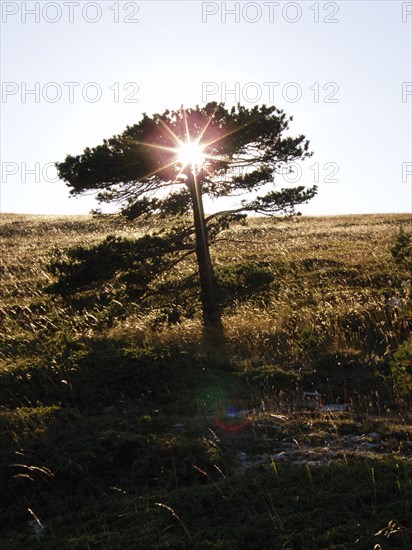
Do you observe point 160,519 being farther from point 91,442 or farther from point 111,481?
point 91,442

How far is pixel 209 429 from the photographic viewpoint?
6.36 meters

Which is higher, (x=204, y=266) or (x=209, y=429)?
(x=204, y=266)

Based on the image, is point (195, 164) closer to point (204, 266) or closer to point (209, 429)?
point (204, 266)

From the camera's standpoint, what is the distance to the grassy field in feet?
14.9

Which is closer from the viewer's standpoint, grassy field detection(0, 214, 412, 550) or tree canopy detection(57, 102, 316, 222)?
grassy field detection(0, 214, 412, 550)

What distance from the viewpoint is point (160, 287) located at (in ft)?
45.0

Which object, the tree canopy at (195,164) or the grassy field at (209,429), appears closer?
the grassy field at (209,429)

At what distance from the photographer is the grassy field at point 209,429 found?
14.9ft

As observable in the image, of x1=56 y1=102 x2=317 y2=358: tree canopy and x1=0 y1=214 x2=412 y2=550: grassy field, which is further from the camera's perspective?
x1=56 y1=102 x2=317 y2=358: tree canopy

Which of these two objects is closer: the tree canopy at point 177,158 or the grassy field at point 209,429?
the grassy field at point 209,429

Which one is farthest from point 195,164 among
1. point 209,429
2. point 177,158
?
point 209,429

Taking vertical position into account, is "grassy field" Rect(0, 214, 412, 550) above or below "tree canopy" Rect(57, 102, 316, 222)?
below

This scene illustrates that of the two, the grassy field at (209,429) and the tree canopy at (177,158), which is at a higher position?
the tree canopy at (177,158)

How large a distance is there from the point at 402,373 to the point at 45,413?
4.61 metres
